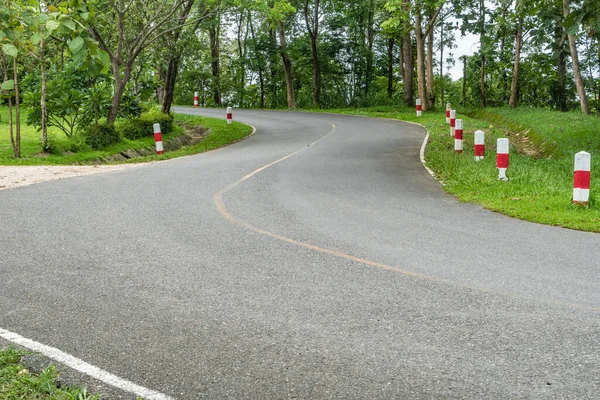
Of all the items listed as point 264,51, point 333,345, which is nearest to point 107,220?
point 333,345

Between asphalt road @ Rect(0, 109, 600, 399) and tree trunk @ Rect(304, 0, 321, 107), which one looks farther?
tree trunk @ Rect(304, 0, 321, 107)

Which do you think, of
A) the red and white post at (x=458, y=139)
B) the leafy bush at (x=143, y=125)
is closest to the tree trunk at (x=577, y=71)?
the red and white post at (x=458, y=139)

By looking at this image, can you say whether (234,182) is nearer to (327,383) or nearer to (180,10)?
(327,383)

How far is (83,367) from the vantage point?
413 centimetres

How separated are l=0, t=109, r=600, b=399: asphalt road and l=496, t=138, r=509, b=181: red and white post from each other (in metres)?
2.04

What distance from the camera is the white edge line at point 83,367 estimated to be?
378 centimetres

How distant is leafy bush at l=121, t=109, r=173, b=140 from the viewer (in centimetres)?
2211

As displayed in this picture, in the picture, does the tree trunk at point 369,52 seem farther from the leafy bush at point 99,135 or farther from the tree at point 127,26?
the leafy bush at point 99,135

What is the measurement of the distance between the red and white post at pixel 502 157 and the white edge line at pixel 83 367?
9.05 metres

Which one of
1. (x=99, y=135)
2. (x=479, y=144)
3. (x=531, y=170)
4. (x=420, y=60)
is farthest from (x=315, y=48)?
(x=531, y=170)

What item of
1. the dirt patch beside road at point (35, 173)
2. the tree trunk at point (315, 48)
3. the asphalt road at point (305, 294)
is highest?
the tree trunk at point (315, 48)

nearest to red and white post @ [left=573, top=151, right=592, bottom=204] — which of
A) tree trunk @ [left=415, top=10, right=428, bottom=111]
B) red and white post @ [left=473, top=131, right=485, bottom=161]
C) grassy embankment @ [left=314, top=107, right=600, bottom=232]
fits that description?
grassy embankment @ [left=314, top=107, right=600, bottom=232]

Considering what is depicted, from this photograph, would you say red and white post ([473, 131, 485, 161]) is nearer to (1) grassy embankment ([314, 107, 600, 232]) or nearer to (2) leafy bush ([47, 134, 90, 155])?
(1) grassy embankment ([314, 107, 600, 232])

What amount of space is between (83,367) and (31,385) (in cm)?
36
